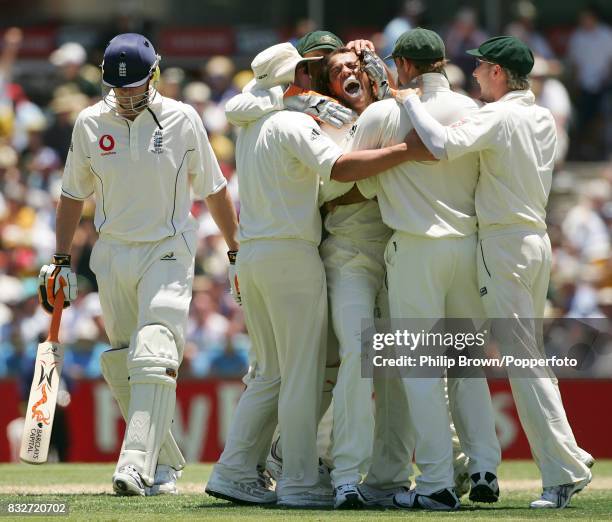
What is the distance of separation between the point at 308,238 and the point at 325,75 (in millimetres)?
974

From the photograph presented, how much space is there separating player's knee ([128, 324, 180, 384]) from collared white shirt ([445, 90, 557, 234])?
1885 mm

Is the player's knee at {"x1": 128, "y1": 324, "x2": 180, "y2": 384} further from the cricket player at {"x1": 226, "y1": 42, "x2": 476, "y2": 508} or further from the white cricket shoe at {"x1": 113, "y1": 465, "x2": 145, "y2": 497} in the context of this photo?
the cricket player at {"x1": 226, "y1": 42, "x2": 476, "y2": 508}

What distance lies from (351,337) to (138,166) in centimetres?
166

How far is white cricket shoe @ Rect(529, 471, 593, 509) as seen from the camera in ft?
24.2

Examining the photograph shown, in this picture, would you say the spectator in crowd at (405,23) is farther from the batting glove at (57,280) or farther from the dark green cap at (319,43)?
the batting glove at (57,280)

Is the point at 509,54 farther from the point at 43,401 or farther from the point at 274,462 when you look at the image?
the point at 43,401

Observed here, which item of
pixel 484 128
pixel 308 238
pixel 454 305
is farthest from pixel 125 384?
pixel 484 128

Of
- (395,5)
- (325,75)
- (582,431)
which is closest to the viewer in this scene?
(325,75)

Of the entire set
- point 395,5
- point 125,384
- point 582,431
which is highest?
point 395,5

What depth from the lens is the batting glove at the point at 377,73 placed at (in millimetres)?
7773

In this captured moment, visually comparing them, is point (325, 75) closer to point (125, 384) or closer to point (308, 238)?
point (308, 238)

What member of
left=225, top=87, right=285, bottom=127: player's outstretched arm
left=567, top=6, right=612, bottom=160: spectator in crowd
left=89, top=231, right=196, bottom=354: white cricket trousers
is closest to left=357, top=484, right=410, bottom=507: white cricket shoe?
left=89, top=231, right=196, bottom=354: white cricket trousers

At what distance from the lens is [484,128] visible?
741 centimetres

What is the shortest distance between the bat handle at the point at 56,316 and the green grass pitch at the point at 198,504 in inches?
35.0
